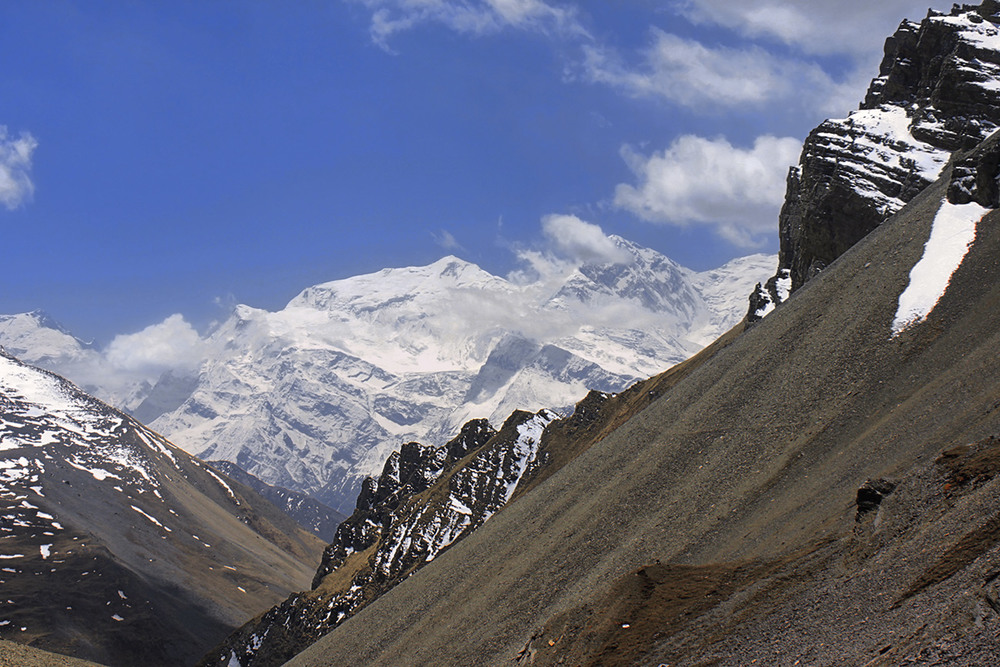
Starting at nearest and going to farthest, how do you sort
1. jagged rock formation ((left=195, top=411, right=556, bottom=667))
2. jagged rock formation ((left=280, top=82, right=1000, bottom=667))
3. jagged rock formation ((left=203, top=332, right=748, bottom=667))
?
jagged rock formation ((left=280, top=82, right=1000, bottom=667)), jagged rock formation ((left=195, top=411, right=556, bottom=667)), jagged rock formation ((left=203, top=332, right=748, bottom=667))

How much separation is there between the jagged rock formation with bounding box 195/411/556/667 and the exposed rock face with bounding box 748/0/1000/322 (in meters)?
43.7

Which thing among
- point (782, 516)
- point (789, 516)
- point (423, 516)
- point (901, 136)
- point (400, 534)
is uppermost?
point (901, 136)

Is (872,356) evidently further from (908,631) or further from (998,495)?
(908,631)

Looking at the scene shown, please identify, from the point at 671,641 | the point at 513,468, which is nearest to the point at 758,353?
the point at 671,641

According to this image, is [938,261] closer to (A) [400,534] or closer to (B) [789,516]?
(B) [789,516]

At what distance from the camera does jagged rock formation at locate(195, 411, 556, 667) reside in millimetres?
121000

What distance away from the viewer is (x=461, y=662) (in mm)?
51219

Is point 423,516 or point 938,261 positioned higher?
point 423,516

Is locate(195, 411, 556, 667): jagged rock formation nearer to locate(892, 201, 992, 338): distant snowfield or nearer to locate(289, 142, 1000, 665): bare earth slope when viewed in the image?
locate(289, 142, 1000, 665): bare earth slope

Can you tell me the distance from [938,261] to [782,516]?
97.8ft

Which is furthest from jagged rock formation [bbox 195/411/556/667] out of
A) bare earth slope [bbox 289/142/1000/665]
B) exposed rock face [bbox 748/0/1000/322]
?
Result: bare earth slope [bbox 289/142/1000/665]

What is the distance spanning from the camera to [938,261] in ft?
209

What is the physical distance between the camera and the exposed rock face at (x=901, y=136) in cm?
9394

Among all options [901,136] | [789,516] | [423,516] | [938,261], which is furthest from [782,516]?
[423,516]
